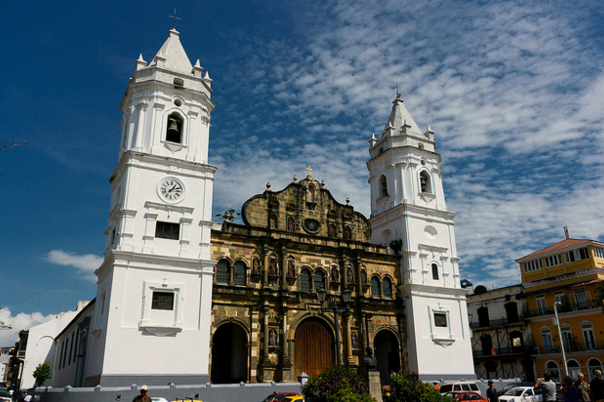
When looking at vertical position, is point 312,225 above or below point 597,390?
above

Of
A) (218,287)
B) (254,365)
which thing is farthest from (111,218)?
(254,365)

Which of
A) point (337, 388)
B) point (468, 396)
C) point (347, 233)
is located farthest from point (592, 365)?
point (337, 388)

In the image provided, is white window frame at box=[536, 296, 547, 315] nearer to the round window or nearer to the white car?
the white car

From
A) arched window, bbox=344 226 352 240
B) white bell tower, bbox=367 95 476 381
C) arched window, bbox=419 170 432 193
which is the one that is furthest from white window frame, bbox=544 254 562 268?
arched window, bbox=344 226 352 240

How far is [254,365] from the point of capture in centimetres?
2661

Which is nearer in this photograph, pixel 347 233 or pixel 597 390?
pixel 597 390

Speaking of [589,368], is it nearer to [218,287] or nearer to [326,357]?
[326,357]

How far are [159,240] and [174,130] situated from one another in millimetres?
6660

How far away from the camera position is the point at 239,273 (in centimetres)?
2828

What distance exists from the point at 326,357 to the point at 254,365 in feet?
16.7

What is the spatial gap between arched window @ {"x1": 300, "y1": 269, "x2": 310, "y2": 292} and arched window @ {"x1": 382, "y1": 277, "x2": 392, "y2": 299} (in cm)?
573

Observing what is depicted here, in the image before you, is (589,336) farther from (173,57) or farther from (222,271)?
(173,57)

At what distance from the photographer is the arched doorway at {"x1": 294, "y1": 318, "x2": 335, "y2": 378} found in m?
28.7

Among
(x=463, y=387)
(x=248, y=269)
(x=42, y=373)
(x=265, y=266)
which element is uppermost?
(x=265, y=266)
